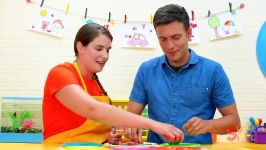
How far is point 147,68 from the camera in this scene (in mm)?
1832

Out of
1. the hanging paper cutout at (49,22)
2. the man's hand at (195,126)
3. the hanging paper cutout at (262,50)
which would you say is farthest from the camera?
the hanging paper cutout at (262,50)

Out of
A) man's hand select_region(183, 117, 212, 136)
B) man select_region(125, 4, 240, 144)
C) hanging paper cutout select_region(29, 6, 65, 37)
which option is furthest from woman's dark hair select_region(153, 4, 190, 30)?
hanging paper cutout select_region(29, 6, 65, 37)

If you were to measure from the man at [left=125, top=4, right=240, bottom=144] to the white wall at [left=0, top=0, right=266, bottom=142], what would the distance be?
0.91 meters

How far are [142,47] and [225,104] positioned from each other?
111cm

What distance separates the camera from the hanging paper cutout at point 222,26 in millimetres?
2736

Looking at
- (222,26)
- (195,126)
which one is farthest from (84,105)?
(222,26)

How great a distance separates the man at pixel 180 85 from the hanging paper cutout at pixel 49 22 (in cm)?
107

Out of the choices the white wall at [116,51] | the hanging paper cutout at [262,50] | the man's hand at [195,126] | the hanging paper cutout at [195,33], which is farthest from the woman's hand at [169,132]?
the hanging paper cutout at [262,50]

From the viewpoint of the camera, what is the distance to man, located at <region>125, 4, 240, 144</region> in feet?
5.46

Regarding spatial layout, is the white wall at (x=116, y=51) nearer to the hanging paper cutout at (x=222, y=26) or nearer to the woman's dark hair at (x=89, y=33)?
the hanging paper cutout at (x=222, y=26)

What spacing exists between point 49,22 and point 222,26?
1262mm

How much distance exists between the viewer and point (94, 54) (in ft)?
5.60

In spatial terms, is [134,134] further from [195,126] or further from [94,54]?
[94,54]

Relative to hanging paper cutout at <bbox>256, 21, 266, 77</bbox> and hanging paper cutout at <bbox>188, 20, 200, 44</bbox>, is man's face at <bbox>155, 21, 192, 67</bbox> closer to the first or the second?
hanging paper cutout at <bbox>188, 20, 200, 44</bbox>
